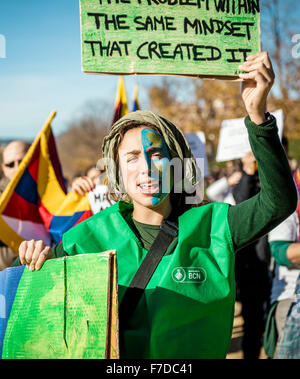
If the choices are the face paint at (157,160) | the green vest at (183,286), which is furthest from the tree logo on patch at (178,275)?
the face paint at (157,160)

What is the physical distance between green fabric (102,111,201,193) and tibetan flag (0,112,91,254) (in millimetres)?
1803

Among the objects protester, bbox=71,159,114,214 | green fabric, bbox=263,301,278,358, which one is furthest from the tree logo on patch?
protester, bbox=71,159,114,214

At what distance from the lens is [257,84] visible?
5.61 feet

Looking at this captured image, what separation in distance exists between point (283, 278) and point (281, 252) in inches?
8.9

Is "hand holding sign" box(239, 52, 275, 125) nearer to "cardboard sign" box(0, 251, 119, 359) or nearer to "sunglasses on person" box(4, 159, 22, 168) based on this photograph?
"cardboard sign" box(0, 251, 119, 359)

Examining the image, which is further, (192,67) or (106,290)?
(192,67)

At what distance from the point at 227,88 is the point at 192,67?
45.2ft

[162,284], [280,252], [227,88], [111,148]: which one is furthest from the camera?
[227,88]

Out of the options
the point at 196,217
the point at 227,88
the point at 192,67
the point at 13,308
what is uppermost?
the point at 227,88

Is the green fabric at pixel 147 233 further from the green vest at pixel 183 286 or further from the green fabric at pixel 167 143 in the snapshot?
the green fabric at pixel 167 143

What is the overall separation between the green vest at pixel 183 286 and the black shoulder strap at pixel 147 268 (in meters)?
0.02

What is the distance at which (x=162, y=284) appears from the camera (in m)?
1.72
